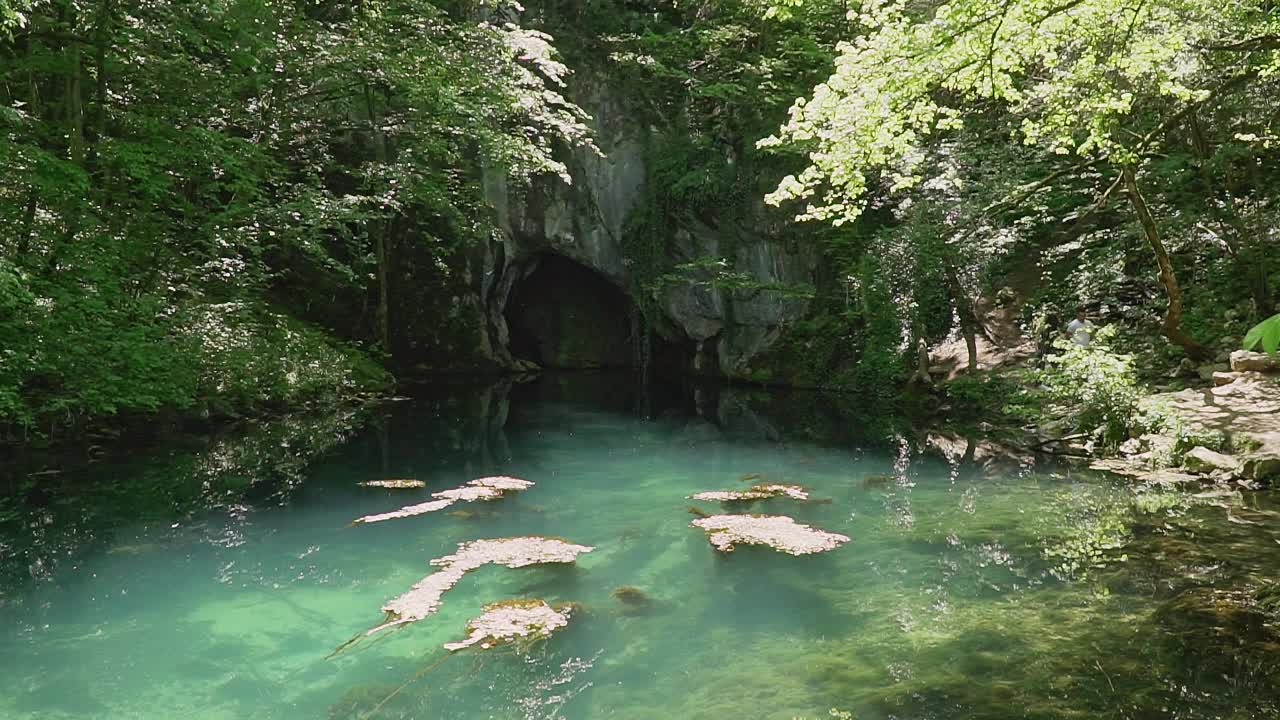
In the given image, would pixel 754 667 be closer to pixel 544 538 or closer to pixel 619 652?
pixel 619 652

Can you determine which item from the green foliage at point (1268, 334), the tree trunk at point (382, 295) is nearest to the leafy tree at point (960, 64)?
the green foliage at point (1268, 334)

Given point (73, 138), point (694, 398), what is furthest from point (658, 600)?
point (694, 398)

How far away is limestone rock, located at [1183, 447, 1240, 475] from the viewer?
783 cm

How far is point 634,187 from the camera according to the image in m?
22.8

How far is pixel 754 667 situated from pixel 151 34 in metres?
10.8

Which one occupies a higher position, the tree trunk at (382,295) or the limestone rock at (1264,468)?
the tree trunk at (382,295)

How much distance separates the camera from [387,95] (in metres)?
14.7

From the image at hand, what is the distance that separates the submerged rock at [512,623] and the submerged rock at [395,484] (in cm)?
388

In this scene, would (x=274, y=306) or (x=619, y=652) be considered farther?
(x=274, y=306)

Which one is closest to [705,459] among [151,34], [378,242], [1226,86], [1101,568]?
[1101,568]

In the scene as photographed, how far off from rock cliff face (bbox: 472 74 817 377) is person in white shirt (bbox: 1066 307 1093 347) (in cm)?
909

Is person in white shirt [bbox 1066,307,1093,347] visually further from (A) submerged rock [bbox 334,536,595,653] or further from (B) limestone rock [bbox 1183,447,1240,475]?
(A) submerged rock [bbox 334,536,595,653]

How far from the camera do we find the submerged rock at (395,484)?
334 inches

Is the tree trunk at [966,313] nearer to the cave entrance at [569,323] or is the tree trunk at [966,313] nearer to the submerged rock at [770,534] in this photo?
the submerged rock at [770,534]
